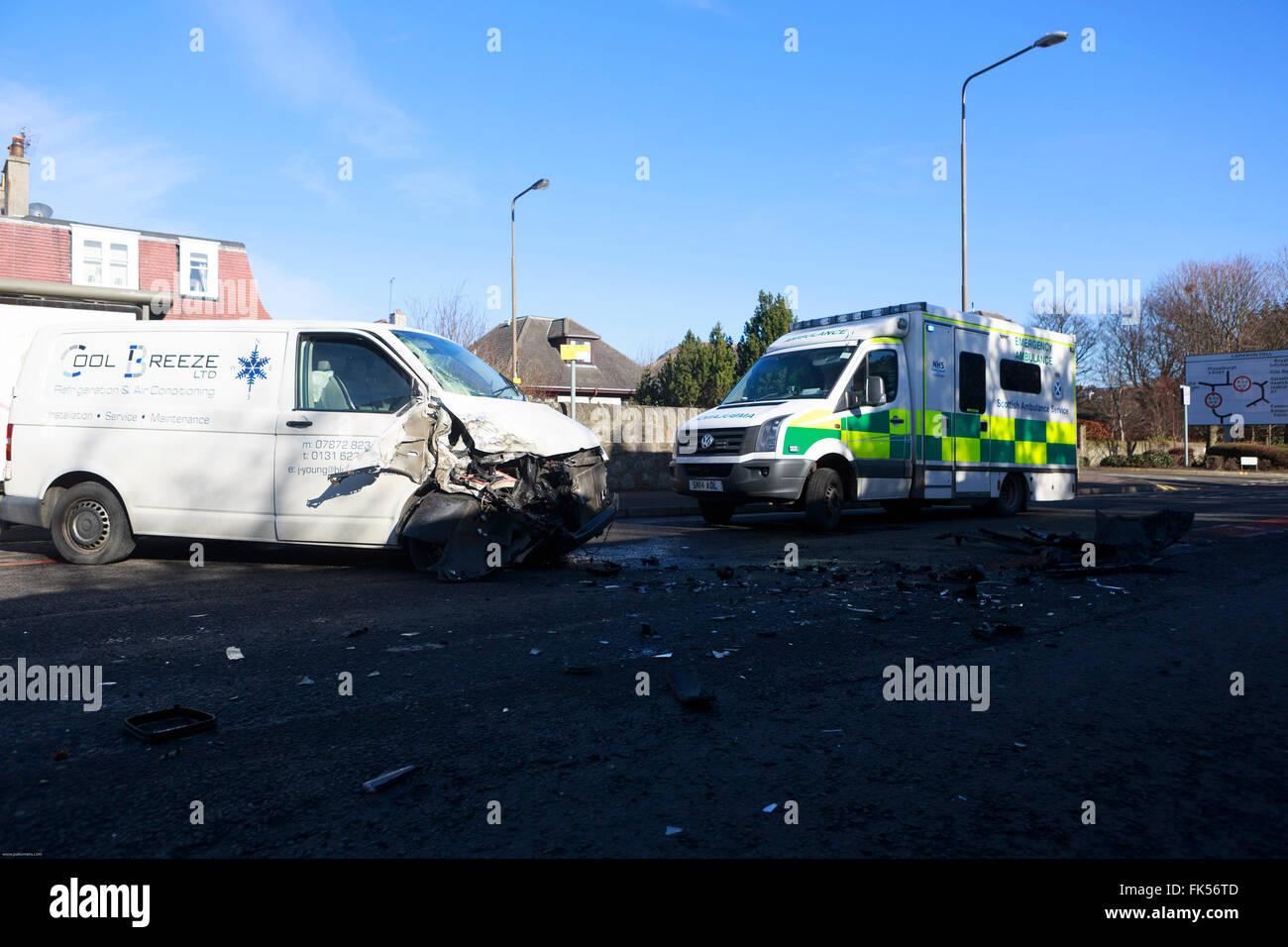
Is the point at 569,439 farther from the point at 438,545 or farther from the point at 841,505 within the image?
the point at 841,505

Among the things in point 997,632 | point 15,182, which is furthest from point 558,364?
point 997,632

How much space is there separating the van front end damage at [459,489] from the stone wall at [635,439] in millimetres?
11115

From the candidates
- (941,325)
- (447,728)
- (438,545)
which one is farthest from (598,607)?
(941,325)

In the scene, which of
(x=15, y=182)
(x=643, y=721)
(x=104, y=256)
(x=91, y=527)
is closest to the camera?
(x=643, y=721)

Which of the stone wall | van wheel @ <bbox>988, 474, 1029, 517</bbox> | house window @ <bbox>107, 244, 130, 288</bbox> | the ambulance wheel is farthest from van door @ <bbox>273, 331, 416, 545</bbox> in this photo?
house window @ <bbox>107, 244, 130, 288</bbox>

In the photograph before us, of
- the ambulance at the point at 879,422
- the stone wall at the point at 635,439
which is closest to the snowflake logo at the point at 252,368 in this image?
the ambulance at the point at 879,422

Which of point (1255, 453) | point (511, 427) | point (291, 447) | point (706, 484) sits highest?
point (511, 427)

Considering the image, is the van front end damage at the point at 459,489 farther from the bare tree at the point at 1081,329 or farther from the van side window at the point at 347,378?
the bare tree at the point at 1081,329

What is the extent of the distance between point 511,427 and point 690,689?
3.75 metres

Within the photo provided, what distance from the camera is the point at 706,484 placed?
37.6 feet

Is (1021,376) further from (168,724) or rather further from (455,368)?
(168,724)

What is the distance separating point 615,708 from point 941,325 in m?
10.4

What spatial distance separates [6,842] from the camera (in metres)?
2.36

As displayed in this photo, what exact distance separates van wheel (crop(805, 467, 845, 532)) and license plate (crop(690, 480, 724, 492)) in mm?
1080
